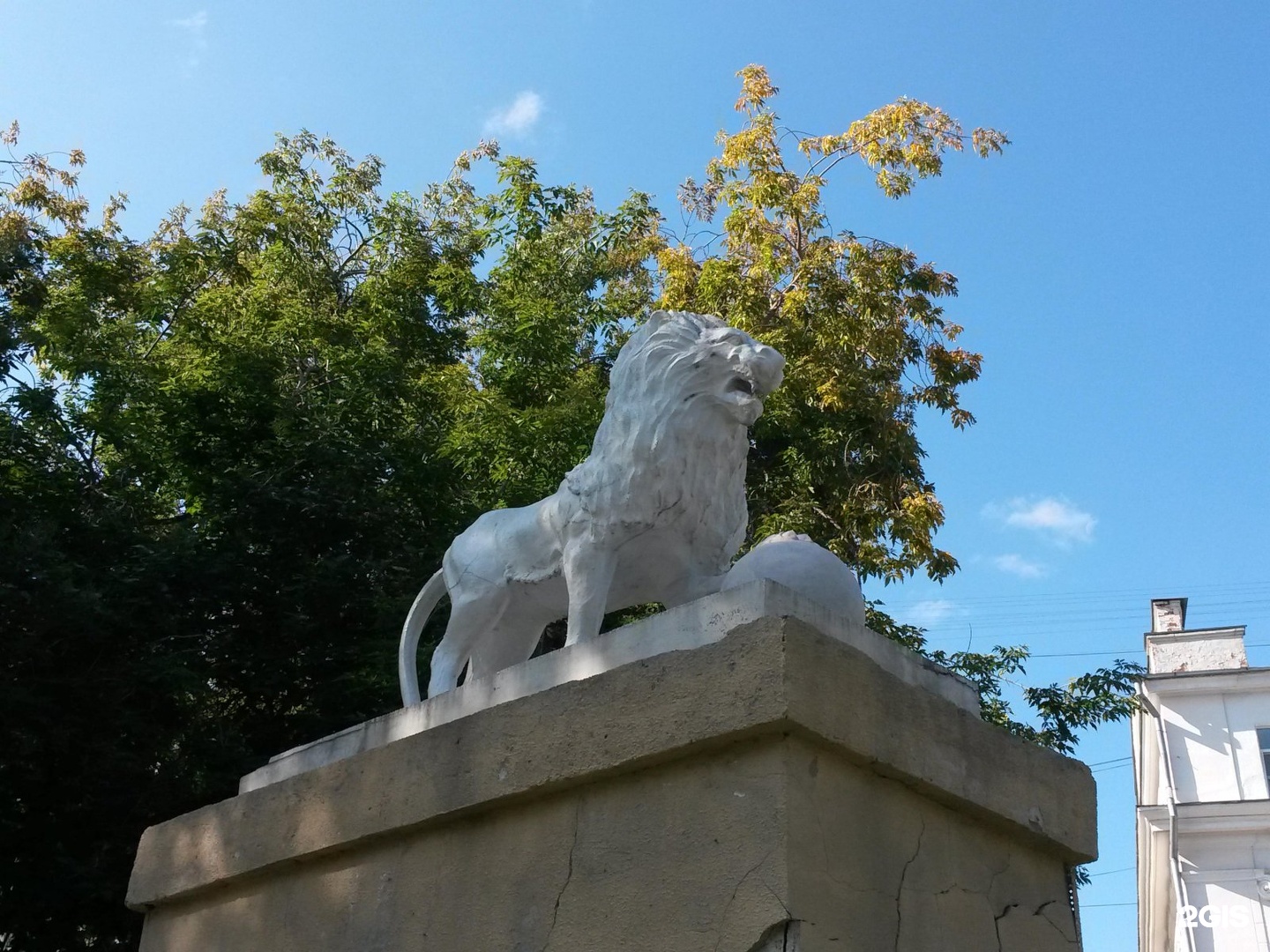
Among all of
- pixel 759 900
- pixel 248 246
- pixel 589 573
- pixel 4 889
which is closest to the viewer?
pixel 759 900

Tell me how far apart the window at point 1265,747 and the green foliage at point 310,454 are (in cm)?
1090

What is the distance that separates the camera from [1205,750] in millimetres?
19703

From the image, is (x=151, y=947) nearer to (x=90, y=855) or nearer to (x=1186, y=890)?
(x=90, y=855)

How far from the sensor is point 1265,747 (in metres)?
19.5

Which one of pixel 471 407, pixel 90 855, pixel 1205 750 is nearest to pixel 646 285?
pixel 471 407

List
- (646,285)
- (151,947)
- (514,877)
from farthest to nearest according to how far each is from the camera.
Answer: (646,285), (151,947), (514,877)

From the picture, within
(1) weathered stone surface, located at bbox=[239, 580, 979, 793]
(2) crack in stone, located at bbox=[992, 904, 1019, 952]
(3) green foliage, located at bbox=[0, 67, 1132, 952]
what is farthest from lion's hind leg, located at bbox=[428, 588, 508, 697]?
(3) green foliage, located at bbox=[0, 67, 1132, 952]

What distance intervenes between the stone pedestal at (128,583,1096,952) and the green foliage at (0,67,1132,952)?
5.14 metres

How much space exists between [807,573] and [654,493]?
0.54 meters

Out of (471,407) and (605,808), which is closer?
(605,808)

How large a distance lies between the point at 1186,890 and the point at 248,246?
50.9 ft

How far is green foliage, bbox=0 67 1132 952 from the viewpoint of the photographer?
8.98m
